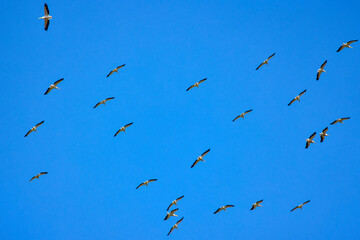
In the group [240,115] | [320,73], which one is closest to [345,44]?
[320,73]

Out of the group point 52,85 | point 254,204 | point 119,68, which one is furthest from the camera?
point 254,204

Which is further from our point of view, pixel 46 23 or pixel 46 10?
pixel 46 23

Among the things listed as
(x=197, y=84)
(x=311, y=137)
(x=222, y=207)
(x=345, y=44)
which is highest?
(x=345, y=44)

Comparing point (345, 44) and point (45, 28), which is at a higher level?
point (345, 44)

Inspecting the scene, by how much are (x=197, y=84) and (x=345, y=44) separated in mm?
17568

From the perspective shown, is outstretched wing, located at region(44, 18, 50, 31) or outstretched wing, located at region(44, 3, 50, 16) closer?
outstretched wing, located at region(44, 3, 50, 16)

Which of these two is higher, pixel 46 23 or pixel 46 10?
pixel 46 10

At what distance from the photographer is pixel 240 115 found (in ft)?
179

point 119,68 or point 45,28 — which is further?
point 119,68

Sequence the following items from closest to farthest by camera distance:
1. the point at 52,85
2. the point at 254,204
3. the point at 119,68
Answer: the point at 52,85, the point at 119,68, the point at 254,204

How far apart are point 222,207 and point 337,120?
54.8 feet

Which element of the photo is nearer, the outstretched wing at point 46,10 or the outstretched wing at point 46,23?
the outstretched wing at point 46,10

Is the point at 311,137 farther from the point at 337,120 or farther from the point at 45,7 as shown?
the point at 45,7

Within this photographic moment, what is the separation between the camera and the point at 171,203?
51656 mm
